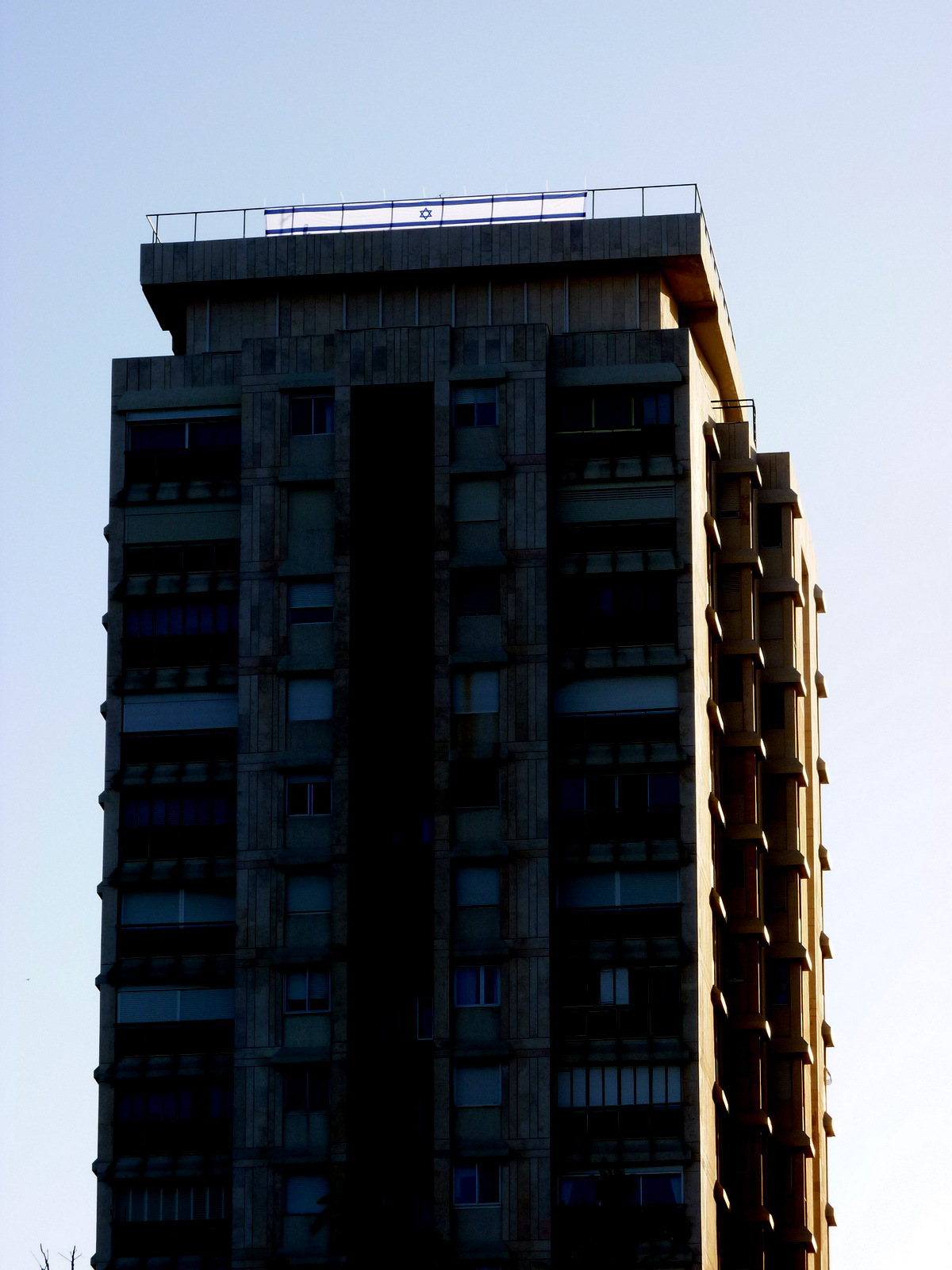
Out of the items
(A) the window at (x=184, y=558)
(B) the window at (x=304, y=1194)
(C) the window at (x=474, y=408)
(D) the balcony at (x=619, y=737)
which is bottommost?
(B) the window at (x=304, y=1194)

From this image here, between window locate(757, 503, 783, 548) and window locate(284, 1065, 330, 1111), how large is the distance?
3509 centimetres

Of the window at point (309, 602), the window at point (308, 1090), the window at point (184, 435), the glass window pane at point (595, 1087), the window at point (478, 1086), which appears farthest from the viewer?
the window at point (184, 435)

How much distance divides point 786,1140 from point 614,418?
32.9m

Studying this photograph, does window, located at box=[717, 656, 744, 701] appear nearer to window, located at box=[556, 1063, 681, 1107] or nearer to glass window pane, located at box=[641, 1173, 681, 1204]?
window, located at box=[556, 1063, 681, 1107]

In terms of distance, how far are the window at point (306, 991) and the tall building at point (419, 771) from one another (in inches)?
6.1

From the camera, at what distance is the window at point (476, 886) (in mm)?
107562

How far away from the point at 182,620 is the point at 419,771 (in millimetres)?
11377

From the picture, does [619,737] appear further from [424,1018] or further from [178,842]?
[178,842]

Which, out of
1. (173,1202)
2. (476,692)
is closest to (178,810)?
(476,692)

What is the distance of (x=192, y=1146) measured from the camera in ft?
357

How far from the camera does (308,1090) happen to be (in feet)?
351

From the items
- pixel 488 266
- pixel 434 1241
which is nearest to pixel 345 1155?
pixel 434 1241

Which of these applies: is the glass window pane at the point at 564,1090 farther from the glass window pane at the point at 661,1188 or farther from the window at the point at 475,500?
the window at the point at 475,500

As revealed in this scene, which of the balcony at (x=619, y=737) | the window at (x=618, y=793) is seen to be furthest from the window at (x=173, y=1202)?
the balcony at (x=619, y=737)
